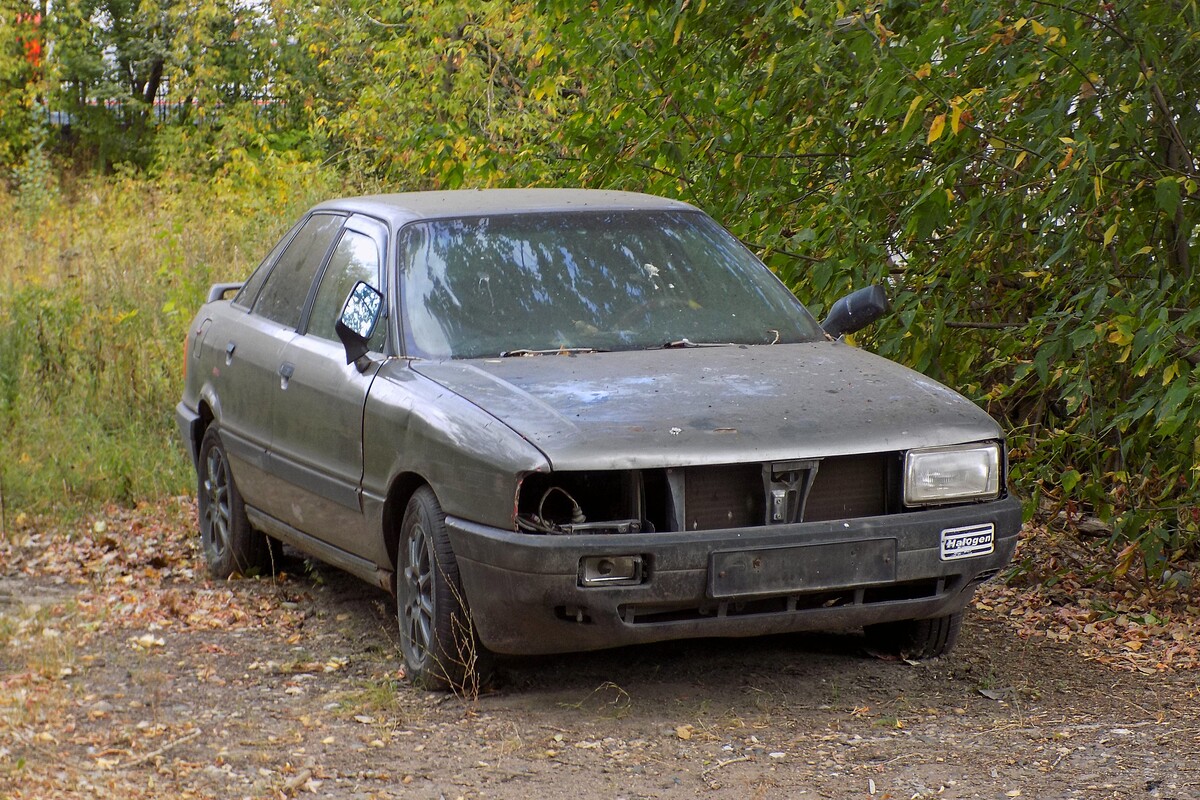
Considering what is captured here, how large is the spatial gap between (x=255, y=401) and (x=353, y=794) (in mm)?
2548

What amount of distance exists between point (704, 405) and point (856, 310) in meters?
1.30

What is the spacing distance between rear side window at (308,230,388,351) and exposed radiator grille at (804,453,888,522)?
1.88 metres

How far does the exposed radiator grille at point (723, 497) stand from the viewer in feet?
Result: 15.0

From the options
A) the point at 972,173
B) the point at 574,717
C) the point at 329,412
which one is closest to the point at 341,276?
the point at 329,412

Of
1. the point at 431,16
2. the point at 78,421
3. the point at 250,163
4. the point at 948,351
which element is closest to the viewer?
the point at 948,351

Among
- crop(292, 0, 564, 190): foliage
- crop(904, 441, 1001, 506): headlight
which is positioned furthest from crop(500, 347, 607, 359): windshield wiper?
crop(292, 0, 564, 190): foliage

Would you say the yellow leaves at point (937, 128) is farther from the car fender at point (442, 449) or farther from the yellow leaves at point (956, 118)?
the car fender at point (442, 449)

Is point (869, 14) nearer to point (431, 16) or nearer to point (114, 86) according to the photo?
point (431, 16)

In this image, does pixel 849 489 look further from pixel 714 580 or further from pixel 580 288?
pixel 580 288

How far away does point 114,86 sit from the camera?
25.0 metres

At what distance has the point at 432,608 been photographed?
4961 millimetres

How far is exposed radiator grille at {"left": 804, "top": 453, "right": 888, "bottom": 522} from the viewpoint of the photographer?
15.5ft

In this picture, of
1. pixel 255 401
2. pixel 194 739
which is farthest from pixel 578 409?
pixel 255 401

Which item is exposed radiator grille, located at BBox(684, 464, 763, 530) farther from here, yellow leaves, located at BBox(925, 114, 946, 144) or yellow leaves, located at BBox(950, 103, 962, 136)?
yellow leaves, located at BBox(950, 103, 962, 136)
